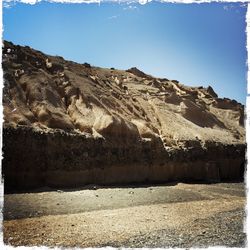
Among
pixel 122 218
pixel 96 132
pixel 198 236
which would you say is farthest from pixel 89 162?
pixel 198 236

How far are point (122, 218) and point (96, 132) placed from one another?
8.18 meters

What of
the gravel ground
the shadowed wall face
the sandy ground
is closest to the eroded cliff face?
the shadowed wall face

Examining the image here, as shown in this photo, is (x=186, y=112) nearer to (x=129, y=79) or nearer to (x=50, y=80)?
(x=129, y=79)

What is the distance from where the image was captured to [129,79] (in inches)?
1173

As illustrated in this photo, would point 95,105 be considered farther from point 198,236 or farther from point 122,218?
point 198,236

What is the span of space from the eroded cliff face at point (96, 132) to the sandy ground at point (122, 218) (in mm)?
1702

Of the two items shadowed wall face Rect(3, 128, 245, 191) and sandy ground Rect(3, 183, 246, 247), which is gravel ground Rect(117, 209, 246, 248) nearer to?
sandy ground Rect(3, 183, 246, 247)

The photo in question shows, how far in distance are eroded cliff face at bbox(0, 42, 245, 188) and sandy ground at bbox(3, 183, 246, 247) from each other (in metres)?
1.70

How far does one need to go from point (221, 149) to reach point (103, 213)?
1352cm

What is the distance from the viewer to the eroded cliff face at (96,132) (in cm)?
1448

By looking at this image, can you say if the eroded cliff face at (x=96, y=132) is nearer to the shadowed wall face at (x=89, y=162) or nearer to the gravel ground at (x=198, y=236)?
the shadowed wall face at (x=89, y=162)

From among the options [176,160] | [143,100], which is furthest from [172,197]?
[143,100]

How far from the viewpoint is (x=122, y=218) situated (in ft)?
30.8

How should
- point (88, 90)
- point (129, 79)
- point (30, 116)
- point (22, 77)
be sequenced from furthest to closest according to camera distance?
point (129, 79) → point (88, 90) → point (22, 77) → point (30, 116)
